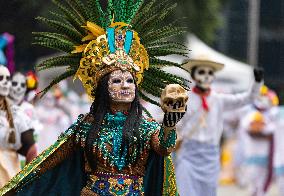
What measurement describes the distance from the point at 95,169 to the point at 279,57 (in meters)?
27.0

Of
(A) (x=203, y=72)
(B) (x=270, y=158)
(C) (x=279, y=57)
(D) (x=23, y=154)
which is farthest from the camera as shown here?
(C) (x=279, y=57)

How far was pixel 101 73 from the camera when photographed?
7.67 m

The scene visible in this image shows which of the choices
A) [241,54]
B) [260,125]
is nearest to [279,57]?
[241,54]

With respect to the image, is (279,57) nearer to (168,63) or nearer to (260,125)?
(260,125)

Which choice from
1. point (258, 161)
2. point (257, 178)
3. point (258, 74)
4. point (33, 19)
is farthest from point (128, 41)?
point (258, 161)

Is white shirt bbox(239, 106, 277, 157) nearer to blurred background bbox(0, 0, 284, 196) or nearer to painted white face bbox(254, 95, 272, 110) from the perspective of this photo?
painted white face bbox(254, 95, 272, 110)

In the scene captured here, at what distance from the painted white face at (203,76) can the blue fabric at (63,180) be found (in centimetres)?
441

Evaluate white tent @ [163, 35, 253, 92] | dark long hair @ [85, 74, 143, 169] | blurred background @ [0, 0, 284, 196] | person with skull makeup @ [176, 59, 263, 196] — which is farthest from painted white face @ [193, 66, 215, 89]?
white tent @ [163, 35, 253, 92]

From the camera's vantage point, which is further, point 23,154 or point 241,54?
point 241,54

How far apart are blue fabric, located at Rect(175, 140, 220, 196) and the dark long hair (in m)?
4.44

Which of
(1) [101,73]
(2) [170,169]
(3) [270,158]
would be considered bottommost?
(3) [270,158]

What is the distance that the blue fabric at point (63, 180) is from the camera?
25.5 ft

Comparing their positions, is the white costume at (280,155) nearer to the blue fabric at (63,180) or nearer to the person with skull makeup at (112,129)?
the person with skull makeup at (112,129)

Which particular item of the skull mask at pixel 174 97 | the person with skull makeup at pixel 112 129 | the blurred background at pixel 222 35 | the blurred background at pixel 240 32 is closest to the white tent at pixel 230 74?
the blurred background at pixel 222 35
